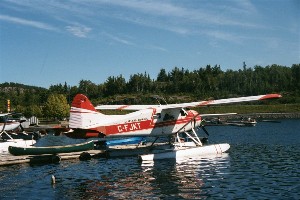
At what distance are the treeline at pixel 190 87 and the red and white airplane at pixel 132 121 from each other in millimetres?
116058

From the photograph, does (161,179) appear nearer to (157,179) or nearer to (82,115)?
(157,179)

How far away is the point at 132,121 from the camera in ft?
90.5

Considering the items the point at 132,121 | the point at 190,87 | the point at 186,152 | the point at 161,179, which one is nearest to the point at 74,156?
→ the point at 132,121

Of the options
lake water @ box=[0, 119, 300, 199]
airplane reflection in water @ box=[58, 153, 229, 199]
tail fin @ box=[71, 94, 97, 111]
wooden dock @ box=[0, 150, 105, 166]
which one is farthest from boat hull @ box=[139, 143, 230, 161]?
wooden dock @ box=[0, 150, 105, 166]

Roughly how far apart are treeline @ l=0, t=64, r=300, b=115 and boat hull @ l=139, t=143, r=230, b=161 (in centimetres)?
11434

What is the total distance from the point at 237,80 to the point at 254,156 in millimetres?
145885

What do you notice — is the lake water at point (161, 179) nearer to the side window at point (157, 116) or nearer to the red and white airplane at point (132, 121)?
the red and white airplane at point (132, 121)

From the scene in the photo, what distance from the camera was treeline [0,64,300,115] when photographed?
157m

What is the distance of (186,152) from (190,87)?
147358 millimetres

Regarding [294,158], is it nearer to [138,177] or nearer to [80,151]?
[138,177]

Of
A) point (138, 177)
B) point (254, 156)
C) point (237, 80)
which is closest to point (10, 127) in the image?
point (138, 177)

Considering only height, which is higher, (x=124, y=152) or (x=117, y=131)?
(x=117, y=131)

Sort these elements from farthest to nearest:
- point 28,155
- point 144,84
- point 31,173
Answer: point 144,84
point 28,155
point 31,173

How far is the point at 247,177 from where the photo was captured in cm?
2123
